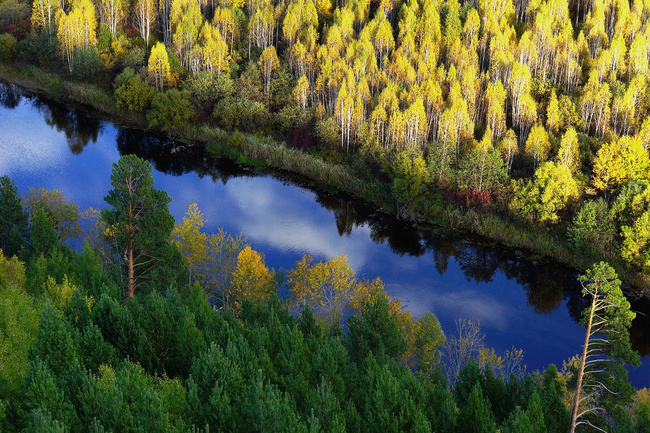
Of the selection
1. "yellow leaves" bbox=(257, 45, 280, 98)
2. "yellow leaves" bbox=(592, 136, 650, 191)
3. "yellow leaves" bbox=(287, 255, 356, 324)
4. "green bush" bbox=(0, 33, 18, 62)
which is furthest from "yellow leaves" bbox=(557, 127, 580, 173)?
"green bush" bbox=(0, 33, 18, 62)

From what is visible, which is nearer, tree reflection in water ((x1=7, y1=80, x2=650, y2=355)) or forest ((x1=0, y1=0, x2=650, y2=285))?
tree reflection in water ((x1=7, y1=80, x2=650, y2=355))

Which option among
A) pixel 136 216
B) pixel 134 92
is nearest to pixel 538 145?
pixel 136 216

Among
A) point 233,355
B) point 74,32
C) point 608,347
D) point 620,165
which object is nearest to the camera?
point 608,347

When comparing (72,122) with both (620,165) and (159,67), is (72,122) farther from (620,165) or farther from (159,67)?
(620,165)

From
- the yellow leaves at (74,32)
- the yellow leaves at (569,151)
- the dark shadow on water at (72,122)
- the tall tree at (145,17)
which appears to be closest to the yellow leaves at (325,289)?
the yellow leaves at (569,151)

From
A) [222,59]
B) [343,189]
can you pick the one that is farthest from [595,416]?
[222,59]

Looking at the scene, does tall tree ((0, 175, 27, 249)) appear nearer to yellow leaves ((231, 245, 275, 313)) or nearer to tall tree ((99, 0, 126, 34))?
yellow leaves ((231, 245, 275, 313))
